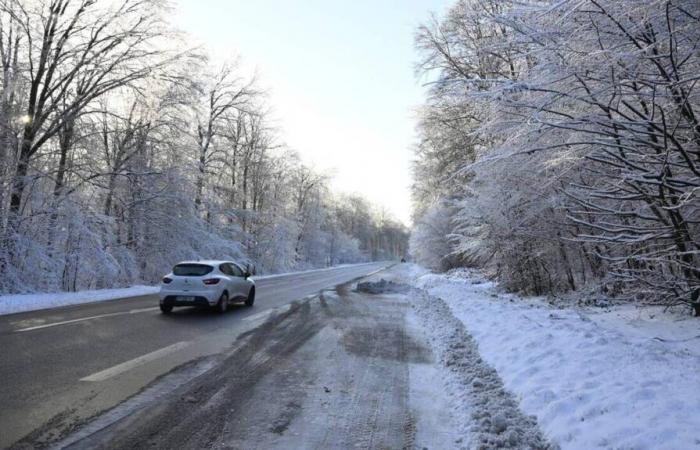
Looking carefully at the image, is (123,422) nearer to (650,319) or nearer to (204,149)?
(650,319)

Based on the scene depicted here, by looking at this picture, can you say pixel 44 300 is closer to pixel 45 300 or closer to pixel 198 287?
pixel 45 300

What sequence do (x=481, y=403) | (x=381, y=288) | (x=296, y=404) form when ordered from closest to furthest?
(x=296, y=404)
(x=481, y=403)
(x=381, y=288)

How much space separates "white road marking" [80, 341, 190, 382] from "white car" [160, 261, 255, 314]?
436 cm

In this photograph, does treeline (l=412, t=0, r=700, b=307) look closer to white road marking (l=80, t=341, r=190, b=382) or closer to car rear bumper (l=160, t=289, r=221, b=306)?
white road marking (l=80, t=341, r=190, b=382)

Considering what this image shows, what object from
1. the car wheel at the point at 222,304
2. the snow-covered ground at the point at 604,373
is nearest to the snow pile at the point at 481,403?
the snow-covered ground at the point at 604,373

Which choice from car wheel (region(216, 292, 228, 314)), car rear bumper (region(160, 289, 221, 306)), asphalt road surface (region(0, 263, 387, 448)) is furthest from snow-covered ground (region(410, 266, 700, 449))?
car rear bumper (region(160, 289, 221, 306))

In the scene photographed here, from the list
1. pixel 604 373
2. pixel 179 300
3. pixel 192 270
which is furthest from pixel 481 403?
pixel 192 270

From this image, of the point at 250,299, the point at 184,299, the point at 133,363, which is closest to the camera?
the point at 133,363

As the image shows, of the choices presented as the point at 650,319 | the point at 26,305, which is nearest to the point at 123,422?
the point at 650,319

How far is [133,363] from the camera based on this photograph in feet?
21.7

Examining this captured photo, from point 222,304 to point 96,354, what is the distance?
5827 millimetres

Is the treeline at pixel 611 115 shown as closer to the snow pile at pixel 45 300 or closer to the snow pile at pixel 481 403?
the snow pile at pixel 481 403

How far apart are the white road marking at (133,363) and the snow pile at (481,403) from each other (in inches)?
171

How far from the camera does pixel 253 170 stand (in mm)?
45344
